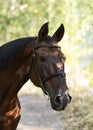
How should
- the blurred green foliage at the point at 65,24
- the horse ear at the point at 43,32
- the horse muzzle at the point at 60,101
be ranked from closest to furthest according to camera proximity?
the horse muzzle at the point at 60,101 < the horse ear at the point at 43,32 < the blurred green foliage at the point at 65,24

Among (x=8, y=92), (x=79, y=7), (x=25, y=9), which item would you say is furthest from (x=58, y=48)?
(x=25, y=9)

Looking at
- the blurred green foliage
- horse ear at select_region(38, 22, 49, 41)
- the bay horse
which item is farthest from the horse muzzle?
the blurred green foliage

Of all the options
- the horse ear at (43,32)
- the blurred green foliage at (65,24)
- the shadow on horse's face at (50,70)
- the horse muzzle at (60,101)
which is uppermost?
the horse ear at (43,32)

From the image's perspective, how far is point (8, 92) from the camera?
17.3 feet

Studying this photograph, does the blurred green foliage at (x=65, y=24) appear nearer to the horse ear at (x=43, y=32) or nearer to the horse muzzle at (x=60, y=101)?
the horse ear at (x=43, y=32)

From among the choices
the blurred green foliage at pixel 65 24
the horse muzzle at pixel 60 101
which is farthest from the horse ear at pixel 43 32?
the blurred green foliage at pixel 65 24

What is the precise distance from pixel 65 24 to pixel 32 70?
9146 mm

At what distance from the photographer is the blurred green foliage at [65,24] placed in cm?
1355

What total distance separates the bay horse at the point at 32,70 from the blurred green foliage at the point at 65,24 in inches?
291

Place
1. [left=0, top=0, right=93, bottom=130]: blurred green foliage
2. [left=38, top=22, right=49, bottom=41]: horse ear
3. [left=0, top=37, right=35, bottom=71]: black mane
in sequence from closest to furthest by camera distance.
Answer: [left=38, top=22, right=49, bottom=41]: horse ear → [left=0, top=37, right=35, bottom=71]: black mane → [left=0, top=0, right=93, bottom=130]: blurred green foliage

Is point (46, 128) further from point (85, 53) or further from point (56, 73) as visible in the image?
point (85, 53)

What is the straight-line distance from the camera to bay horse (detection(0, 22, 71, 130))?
190 inches

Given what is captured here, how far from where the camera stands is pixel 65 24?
46.3 ft

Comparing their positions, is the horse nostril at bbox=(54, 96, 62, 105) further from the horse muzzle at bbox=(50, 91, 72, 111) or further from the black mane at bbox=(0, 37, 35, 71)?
the black mane at bbox=(0, 37, 35, 71)
